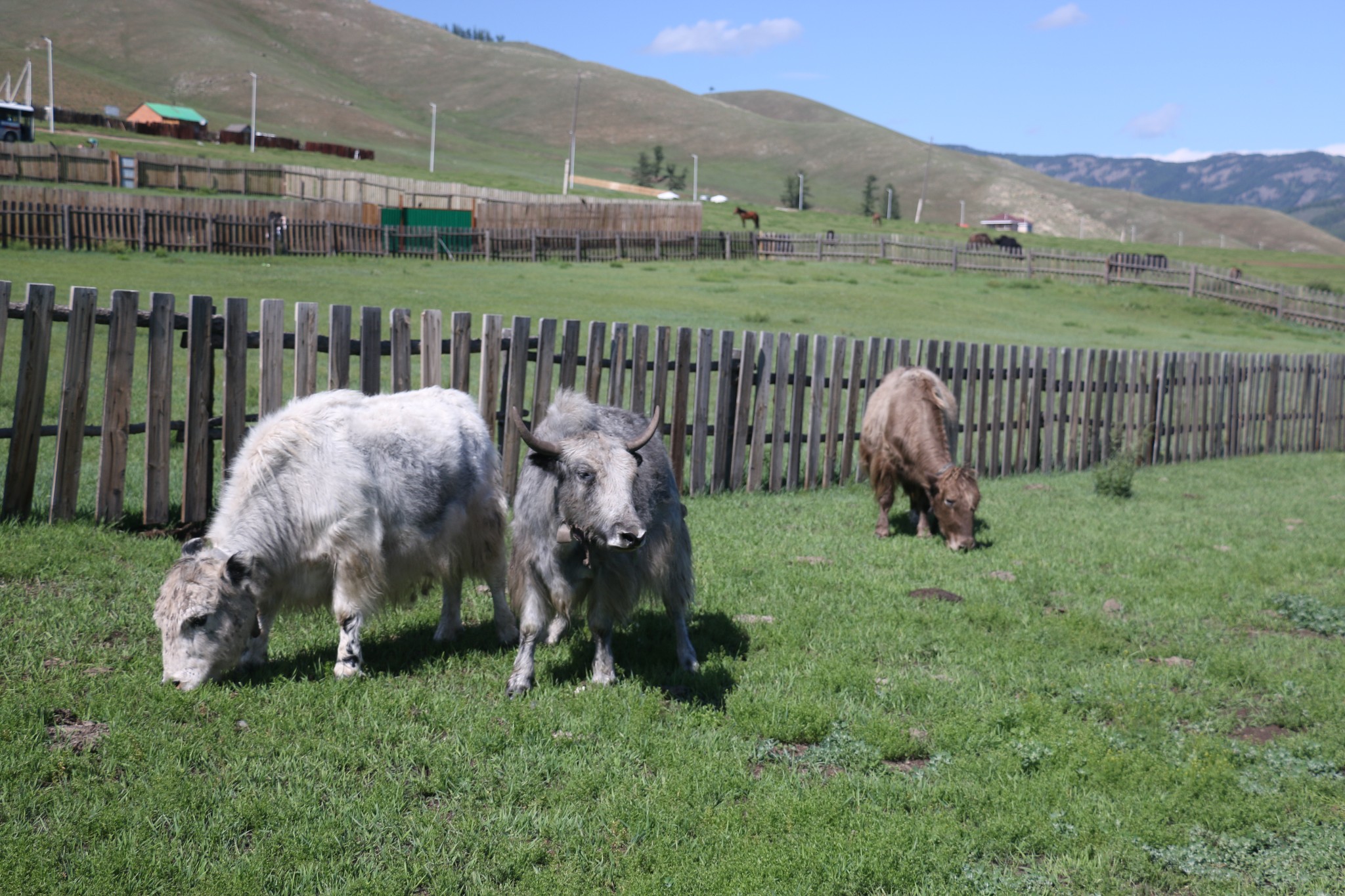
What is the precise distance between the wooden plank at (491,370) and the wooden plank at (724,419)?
2638mm

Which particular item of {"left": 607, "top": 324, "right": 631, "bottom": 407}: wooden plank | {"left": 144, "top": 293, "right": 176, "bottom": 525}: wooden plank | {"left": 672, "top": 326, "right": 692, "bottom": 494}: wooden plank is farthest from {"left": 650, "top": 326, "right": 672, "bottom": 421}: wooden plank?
{"left": 144, "top": 293, "right": 176, "bottom": 525}: wooden plank

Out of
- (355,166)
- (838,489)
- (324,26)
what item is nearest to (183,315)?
(838,489)

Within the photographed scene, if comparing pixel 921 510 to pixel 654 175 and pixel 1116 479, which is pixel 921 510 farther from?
pixel 654 175

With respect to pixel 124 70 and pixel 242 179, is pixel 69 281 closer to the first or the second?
pixel 242 179

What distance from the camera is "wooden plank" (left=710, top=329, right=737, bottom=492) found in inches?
417

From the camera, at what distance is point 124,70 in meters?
120

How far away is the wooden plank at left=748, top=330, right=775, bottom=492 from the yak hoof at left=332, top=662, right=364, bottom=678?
6124mm

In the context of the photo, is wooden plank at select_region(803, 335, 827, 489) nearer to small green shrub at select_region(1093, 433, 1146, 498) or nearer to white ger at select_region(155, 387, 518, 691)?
small green shrub at select_region(1093, 433, 1146, 498)

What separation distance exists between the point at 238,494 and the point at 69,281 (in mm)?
17074

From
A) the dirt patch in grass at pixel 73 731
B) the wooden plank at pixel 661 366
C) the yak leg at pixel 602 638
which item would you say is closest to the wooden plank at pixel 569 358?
the wooden plank at pixel 661 366

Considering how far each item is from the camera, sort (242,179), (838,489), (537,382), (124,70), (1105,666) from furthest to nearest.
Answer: (124,70) < (242,179) < (838,489) < (537,382) < (1105,666)

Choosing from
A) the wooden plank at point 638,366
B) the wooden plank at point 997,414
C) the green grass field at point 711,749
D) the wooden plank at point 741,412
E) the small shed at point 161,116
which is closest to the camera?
the green grass field at point 711,749

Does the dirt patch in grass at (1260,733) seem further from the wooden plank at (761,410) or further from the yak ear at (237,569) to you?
the wooden plank at (761,410)

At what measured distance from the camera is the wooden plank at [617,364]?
31.9 feet
